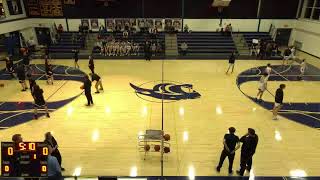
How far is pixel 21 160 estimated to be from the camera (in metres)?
6.05

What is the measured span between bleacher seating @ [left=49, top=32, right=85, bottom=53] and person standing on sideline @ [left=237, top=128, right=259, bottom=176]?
816 inches

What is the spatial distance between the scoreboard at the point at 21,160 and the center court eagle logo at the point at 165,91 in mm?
8224

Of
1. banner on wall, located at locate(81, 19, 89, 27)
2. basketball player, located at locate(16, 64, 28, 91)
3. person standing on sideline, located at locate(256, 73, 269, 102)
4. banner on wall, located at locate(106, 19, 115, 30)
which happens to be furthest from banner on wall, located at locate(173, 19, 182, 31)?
basketball player, located at locate(16, 64, 28, 91)

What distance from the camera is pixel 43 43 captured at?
27250mm

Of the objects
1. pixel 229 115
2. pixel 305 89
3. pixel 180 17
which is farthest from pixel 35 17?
pixel 305 89

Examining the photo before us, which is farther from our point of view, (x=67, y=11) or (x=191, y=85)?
(x=67, y=11)

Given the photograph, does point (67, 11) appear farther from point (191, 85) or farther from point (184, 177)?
point (184, 177)

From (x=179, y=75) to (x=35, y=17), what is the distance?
57.6 feet

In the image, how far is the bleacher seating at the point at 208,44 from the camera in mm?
24312

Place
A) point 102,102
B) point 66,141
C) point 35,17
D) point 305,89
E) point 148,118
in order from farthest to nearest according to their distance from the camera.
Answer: point 35,17 → point 305,89 → point 102,102 → point 148,118 → point 66,141

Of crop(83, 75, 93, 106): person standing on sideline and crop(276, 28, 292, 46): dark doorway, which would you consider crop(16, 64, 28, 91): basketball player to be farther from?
crop(276, 28, 292, 46): dark doorway

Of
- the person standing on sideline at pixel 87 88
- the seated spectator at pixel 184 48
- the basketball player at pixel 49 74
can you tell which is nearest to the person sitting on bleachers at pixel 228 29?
the seated spectator at pixel 184 48

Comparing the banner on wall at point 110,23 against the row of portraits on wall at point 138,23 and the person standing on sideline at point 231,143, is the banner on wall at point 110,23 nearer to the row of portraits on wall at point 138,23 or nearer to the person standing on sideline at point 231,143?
the row of portraits on wall at point 138,23

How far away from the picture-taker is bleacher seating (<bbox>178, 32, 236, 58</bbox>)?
79.8 feet
